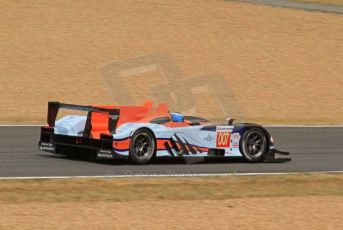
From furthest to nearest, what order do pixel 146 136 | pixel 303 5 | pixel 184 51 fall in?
pixel 303 5 < pixel 184 51 < pixel 146 136

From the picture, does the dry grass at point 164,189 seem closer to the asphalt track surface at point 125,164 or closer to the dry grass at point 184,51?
the asphalt track surface at point 125,164

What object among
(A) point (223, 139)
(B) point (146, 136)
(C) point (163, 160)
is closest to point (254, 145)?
(A) point (223, 139)

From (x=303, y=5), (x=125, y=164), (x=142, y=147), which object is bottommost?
(x=125, y=164)

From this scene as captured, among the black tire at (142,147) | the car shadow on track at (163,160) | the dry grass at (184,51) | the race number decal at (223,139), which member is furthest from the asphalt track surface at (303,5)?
the black tire at (142,147)

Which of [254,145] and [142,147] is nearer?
[142,147]

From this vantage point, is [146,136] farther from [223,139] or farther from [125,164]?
[223,139]

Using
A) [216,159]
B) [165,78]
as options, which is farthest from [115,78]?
[216,159]

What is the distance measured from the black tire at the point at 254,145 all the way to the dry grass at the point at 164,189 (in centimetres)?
178

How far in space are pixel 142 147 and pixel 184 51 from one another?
17601 millimetres

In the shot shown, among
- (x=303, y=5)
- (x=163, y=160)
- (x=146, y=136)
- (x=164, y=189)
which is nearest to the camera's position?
(x=164, y=189)

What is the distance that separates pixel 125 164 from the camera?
14.8 metres

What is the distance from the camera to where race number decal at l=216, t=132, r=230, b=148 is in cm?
1528

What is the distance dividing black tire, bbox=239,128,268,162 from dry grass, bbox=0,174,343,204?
1785mm

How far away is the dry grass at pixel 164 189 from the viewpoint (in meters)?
11.0
